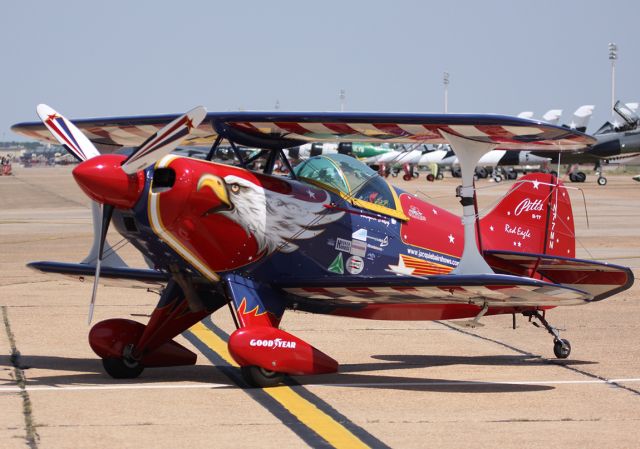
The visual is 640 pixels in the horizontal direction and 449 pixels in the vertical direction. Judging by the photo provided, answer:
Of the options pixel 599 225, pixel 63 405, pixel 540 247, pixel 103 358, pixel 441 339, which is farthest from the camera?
pixel 599 225

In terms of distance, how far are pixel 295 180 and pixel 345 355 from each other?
2.19m

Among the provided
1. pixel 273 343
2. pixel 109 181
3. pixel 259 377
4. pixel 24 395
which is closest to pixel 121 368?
pixel 24 395

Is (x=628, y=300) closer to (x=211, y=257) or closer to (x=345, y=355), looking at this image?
(x=345, y=355)

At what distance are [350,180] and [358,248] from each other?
0.64m

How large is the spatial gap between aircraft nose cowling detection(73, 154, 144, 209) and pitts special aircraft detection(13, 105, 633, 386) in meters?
0.01

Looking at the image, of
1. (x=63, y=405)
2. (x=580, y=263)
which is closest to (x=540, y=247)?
(x=580, y=263)

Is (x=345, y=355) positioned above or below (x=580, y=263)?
below

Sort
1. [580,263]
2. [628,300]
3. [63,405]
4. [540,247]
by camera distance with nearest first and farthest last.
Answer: [63,405] → [580,263] → [540,247] → [628,300]

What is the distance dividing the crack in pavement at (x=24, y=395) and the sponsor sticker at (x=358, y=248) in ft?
10.3

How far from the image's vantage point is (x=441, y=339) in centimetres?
1259

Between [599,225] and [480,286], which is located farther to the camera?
[599,225]

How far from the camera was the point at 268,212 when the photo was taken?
32.0 ft

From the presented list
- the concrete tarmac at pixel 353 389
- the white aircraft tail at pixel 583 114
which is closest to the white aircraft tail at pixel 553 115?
the white aircraft tail at pixel 583 114

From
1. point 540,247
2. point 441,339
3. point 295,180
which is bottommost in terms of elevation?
point 441,339
